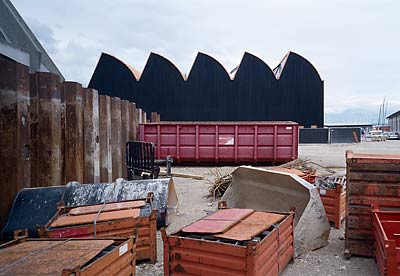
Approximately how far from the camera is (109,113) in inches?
339

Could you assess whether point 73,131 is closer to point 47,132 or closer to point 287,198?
point 47,132

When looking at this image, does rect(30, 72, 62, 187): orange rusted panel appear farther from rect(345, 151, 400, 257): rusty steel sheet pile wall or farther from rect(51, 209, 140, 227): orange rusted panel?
rect(345, 151, 400, 257): rusty steel sheet pile wall

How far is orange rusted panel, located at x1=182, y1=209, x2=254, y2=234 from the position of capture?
11.8 feet

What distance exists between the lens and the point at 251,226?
12.3 feet

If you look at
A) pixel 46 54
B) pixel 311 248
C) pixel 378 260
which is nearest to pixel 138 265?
pixel 311 248

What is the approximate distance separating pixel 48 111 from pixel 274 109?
24.9 meters

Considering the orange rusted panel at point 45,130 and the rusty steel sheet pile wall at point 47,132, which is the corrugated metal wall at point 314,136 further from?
the orange rusted panel at point 45,130

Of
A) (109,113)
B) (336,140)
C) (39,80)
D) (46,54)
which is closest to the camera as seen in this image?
(39,80)

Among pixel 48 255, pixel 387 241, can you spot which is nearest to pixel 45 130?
pixel 48 255

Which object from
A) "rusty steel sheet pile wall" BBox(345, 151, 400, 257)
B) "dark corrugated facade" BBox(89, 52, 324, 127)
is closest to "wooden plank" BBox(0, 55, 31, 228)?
"rusty steel sheet pile wall" BBox(345, 151, 400, 257)

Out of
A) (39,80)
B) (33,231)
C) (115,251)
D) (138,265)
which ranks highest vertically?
(39,80)

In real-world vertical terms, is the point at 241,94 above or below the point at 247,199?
above

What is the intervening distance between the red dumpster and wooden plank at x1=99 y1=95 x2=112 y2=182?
5953 mm

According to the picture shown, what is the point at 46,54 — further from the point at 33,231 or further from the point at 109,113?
the point at 33,231
